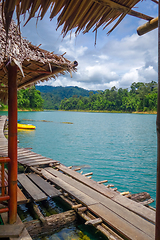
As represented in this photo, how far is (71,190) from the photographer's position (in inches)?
183

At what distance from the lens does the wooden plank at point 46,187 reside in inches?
175

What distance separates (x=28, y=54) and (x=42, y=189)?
318 cm

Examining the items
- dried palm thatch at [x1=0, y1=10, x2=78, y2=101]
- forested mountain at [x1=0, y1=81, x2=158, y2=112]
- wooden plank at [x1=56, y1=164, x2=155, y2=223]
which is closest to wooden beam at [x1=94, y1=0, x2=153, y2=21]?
dried palm thatch at [x1=0, y1=10, x2=78, y2=101]

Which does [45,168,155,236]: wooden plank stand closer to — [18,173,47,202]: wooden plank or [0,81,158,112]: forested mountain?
[18,173,47,202]: wooden plank

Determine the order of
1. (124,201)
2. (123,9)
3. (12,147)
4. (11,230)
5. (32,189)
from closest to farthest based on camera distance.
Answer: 1. (123,9)
2. (11,230)
3. (12,147)
4. (124,201)
5. (32,189)

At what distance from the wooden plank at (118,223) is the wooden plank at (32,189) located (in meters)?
1.11

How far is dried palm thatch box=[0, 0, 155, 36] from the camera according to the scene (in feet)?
5.38

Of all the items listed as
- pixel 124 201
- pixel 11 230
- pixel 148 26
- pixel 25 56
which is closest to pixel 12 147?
pixel 11 230

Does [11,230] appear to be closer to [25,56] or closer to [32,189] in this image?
[32,189]

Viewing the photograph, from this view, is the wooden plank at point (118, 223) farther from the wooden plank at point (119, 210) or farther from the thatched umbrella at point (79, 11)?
the thatched umbrella at point (79, 11)

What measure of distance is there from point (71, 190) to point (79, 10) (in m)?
3.95

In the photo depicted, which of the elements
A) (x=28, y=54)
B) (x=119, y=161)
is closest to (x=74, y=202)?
(x=28, y=54)

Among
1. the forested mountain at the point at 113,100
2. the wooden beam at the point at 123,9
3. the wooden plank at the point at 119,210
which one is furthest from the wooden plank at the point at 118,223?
the forested mountain at the point at 113,100

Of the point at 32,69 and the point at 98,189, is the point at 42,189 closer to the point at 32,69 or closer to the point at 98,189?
the point at 98,189
